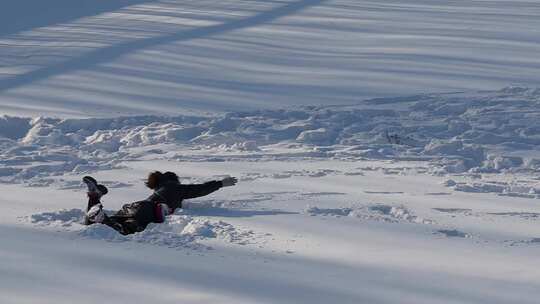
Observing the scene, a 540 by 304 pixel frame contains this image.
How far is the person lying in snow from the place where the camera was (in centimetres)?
505

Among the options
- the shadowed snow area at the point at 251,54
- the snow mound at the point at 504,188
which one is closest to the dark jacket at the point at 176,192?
the snow mound at the point at 504,188

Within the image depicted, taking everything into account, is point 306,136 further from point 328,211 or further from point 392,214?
point 392,214

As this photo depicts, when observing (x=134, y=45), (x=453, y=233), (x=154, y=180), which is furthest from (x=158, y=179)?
(x=134, y=45)

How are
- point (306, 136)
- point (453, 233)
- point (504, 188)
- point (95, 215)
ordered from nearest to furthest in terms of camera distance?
1. point (453, 233)
2. point (95, 215)
3. point (504, 188)
4. point (306, 136)

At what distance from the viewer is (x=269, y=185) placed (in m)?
6.24

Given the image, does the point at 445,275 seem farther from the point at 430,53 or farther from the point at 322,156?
the point at 430,53

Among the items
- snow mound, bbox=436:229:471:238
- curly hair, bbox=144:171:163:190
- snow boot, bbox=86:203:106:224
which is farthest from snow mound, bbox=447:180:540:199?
snow boot, bbox=86:203:106:224

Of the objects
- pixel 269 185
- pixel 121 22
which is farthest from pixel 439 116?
pixel 121 22

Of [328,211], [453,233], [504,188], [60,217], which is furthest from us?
[504,188]

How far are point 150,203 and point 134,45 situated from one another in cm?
756

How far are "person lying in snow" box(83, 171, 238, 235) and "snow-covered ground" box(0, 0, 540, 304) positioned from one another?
0.08 metres

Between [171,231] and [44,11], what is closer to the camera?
[171,231]

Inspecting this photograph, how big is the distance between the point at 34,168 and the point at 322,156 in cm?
190

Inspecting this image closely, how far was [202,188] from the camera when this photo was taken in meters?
5.66
